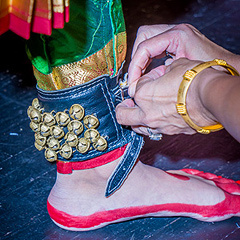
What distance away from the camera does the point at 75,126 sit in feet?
2.86

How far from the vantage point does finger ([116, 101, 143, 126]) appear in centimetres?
80

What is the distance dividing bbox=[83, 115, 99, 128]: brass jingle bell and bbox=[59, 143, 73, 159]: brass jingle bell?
0.23 feet

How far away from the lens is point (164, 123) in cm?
77

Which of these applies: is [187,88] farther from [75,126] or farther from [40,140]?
[40,140]

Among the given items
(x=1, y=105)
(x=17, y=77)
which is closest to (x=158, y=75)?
(x=1, y=105)

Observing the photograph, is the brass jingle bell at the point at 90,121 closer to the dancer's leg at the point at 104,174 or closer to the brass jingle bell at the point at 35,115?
the dancer's leg at the point at 104,174

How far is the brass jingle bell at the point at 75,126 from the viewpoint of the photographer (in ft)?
2.86

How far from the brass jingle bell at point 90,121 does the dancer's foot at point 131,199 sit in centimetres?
13

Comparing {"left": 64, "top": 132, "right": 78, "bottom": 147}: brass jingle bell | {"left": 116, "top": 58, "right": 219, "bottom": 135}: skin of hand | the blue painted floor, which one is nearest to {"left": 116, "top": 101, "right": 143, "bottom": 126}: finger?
{"left": 116, "top": 58, "right": 219, "bottom": 135}: skin of hand

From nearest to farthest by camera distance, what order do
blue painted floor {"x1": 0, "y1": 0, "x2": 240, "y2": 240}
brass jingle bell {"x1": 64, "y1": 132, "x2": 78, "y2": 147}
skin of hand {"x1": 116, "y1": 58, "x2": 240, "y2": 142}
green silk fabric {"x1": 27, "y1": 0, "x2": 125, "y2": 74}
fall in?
skin of hand {"x1": 116, "y1": 58, "x2": 240, "y2": 142} < green silk fabric {"x1": 27, "y1": 0, "x2": 125, "y2": 74} < brass jingle bell {"x1": 64, "y1": 132, "x2": 78, "y2": 147} < blue painted floor {"x1": 0, "y1": 0, "x2": 240, "y2": 240}

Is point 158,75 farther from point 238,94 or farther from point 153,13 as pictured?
point 153,13

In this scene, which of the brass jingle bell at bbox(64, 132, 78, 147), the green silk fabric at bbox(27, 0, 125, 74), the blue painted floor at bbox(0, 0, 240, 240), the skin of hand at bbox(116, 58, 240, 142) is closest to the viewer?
the skin of hand at bbox(116, 58, 240, 142)

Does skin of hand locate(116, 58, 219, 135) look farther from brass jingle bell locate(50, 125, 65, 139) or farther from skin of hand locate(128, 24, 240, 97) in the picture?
brass jingle bell locate(50, 125, 65, 139)

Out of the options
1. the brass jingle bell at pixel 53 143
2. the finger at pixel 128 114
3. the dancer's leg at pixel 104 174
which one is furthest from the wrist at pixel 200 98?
the brass jingle bell at pixel 53 143
